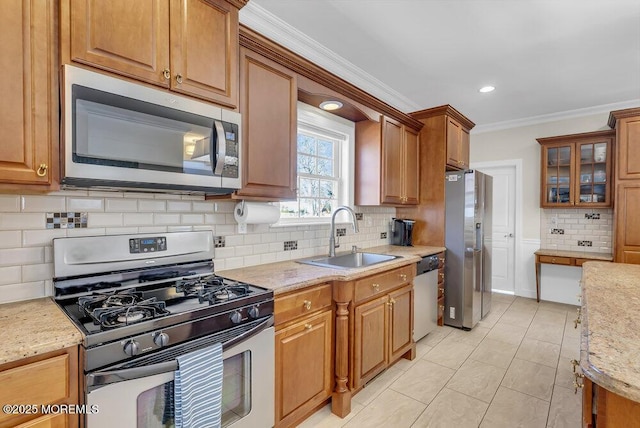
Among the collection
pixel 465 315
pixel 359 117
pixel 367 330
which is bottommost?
pixel 465 315

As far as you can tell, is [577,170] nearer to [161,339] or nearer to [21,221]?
[161,339]

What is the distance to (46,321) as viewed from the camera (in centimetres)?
113

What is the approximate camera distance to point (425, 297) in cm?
308

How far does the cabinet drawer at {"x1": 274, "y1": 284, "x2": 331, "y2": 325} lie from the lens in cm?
167

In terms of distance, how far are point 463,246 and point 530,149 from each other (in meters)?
2.46

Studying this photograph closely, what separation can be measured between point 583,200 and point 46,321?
5434 mm

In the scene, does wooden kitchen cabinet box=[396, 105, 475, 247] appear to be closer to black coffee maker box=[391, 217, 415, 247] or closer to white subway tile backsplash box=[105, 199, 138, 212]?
black coffee maker box=[391, 217, 415, 247]

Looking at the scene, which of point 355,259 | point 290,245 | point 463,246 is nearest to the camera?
point 290,245

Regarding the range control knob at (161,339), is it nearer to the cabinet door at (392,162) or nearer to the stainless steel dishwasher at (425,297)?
the stainless steel dishwasher at (425,297)

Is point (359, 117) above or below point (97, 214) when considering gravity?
above

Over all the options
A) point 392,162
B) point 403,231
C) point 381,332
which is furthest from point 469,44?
point 381,332

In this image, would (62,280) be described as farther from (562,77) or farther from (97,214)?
(562,77)

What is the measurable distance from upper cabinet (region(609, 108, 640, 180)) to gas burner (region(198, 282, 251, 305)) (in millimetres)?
4446

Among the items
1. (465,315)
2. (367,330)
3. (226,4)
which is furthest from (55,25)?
(465,315)
